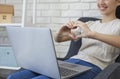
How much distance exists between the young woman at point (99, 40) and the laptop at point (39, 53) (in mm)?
101

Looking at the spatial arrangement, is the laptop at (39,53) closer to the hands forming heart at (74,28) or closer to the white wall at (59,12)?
the hands forming heart at (74,28)

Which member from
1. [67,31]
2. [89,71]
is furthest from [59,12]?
[89,71]

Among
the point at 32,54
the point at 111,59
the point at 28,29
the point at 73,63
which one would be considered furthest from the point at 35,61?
the point at 111,59

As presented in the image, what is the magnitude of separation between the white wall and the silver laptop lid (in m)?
1.06

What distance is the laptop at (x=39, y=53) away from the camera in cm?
119

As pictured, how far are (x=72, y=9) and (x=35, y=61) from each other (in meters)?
1.28

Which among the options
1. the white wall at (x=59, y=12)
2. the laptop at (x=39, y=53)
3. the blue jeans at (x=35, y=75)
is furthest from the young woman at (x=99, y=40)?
the white wall at (x=59, y=12)

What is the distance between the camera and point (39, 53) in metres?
1.27

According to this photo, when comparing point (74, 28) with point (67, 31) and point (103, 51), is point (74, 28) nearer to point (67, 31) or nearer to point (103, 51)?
point (67, 31)

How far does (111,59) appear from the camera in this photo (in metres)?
1.70

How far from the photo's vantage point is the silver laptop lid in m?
1.19

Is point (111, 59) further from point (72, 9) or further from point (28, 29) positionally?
point (72, 9)

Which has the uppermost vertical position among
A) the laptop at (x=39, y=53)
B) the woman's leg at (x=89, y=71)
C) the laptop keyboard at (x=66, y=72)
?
the laptop at (x=39, y=53)

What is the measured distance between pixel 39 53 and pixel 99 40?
0.47 metres
